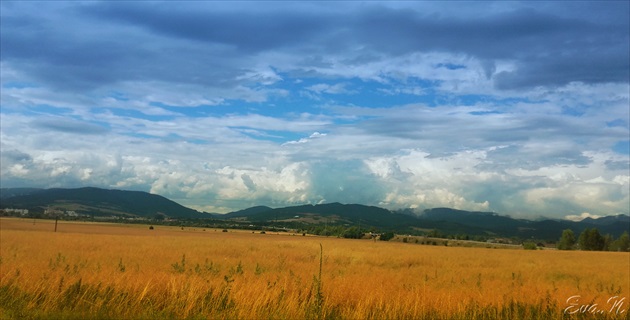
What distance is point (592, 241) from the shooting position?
133250 mm

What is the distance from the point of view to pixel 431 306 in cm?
1157

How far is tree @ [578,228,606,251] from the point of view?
133000 mm

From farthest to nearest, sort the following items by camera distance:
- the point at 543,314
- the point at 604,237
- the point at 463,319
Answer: the point at 604,237 < the point at 543,314 < the point at 463,319

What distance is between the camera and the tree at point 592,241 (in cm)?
13300

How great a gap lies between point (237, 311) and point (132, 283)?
4036mm

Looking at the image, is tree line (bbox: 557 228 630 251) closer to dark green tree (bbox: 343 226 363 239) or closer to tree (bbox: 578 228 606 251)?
tree (bbox: 578 228 606 251)

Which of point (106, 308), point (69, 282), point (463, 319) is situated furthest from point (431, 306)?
point (69, 282)

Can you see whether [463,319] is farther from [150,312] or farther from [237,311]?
[150,312]

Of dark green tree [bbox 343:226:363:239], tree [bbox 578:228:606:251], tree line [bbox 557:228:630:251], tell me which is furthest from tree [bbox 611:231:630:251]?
dark green tree [bbox 343:226:363:239]
